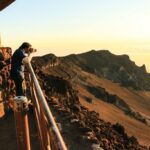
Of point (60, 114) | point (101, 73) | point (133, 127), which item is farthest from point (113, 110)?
point (60, 114)

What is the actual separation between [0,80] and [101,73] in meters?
60.7

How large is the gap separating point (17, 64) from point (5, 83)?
4717 millimetres

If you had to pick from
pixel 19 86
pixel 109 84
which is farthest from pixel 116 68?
pixel 19 86

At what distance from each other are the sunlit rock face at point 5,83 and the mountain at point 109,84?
894 centimetres

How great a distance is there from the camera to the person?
34.9ft

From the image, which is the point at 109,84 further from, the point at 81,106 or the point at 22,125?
the point at 22,125

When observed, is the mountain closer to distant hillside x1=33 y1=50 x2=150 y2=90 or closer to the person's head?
distant hillside x1=33 y1=50 x2=150 y2=90

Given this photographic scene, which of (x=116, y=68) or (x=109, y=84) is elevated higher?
(x=116, y=68)

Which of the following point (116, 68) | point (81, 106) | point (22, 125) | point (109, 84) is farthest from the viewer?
point (116, 68)

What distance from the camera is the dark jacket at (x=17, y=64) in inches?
419

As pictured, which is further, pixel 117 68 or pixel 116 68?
pixel 116 68

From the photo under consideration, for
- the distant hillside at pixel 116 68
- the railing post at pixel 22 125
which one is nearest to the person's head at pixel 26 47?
the railing post at pixel 22 125

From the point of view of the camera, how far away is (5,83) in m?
15.4

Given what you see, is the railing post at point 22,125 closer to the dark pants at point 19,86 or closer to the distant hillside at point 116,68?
the dark pants at point 19,86
